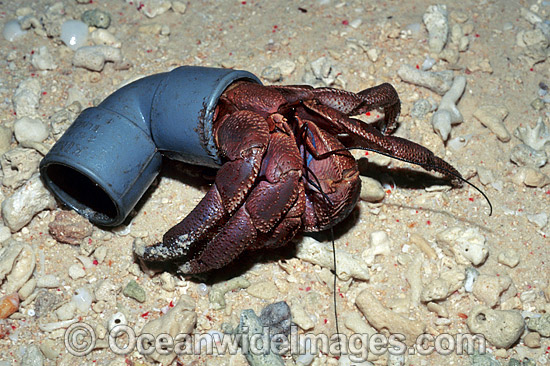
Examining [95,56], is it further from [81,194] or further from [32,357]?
[32,357]

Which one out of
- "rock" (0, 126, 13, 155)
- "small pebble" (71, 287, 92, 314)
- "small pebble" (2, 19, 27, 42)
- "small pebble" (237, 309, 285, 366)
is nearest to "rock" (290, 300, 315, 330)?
"small pebble" (237, 309, 285, 366)

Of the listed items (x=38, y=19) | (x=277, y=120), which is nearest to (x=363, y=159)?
(x=277, y=120)

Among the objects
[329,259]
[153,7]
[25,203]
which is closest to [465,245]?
[329,259]

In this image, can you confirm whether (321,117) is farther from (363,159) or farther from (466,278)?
(466,278)

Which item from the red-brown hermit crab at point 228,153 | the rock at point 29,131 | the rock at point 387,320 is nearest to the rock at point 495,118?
the red-brown hermit crab at point 228,153

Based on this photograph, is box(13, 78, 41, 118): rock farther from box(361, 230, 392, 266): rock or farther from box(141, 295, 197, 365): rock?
box(361, 230, 392, 266): rock

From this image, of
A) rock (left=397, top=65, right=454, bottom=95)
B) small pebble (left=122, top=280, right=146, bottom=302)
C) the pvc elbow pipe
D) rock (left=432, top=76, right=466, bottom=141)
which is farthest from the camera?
rock (left=397, top=65, right=454, bottom=95)

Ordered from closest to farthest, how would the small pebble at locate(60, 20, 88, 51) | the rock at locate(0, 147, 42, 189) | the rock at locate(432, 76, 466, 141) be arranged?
the rock at locate(0, 147, 42, 189) < the rock at locate(432, 76, 466, 141) < the small pebble at locate(60, 20, 88, 51)
